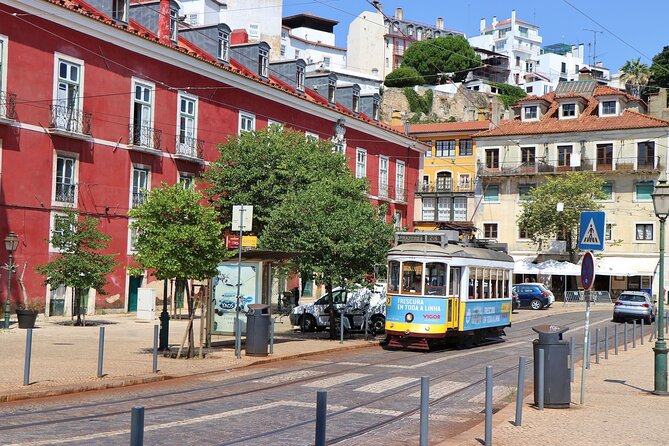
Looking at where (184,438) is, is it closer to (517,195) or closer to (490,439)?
(490,439)

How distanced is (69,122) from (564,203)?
39.2 meters

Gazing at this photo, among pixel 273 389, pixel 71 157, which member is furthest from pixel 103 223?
pixel 273 389

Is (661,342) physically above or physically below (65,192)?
below

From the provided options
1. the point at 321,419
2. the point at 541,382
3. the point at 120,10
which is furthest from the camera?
the point at 120,10

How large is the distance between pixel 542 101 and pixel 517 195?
8.45 metres

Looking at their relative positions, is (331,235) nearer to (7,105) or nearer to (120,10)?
(7,105)

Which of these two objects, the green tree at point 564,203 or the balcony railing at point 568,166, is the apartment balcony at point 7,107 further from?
the balcony railing at point 568,166

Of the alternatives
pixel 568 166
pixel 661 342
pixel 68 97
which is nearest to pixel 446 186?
pixel 568 166

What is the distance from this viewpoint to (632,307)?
1529 inches

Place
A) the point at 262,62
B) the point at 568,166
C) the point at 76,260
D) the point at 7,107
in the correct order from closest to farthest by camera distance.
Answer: the point at 76,260
the point at 7,107
the point at 262,62
the point at 568,166

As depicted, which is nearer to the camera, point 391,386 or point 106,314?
point 391,386

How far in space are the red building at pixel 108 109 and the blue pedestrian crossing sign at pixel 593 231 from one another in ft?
69.9

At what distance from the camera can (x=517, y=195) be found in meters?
68.7

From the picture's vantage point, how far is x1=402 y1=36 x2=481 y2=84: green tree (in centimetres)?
12206
